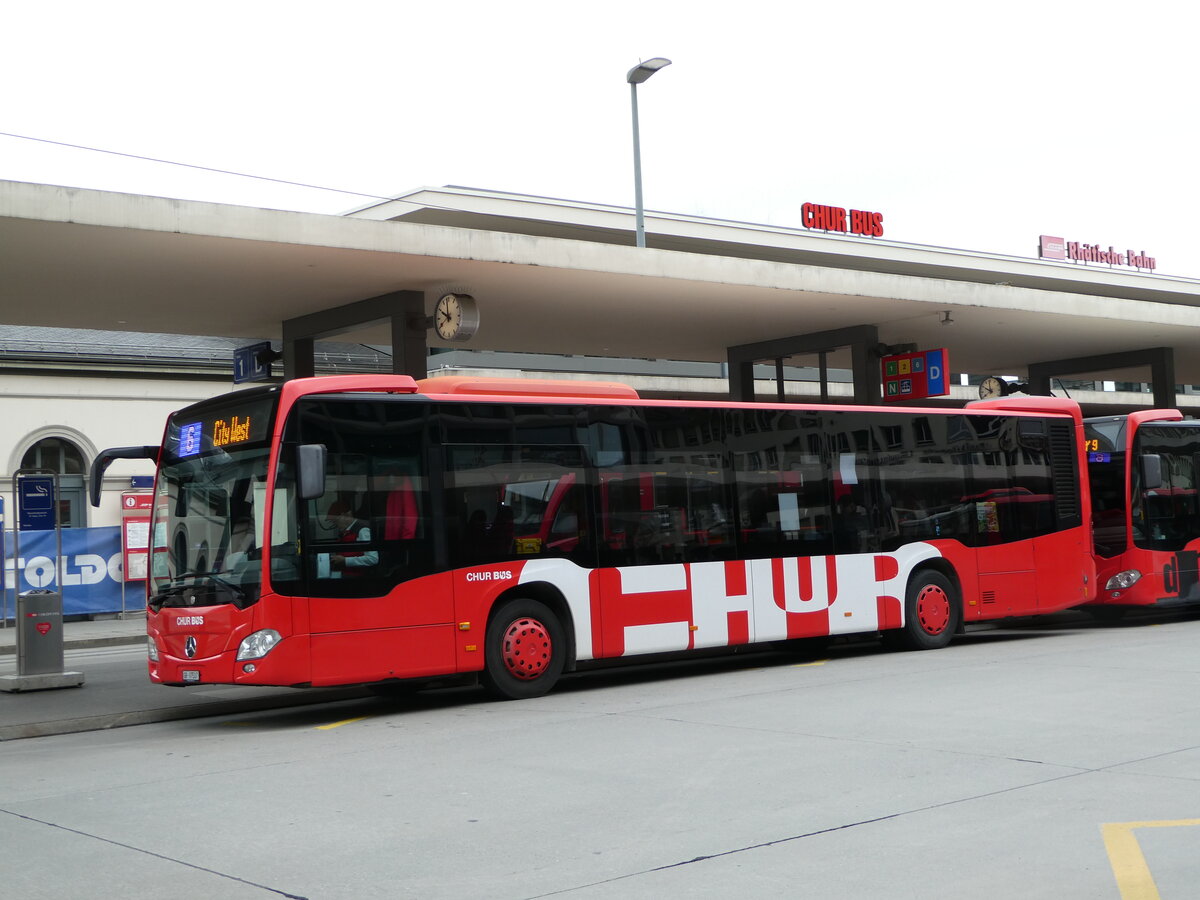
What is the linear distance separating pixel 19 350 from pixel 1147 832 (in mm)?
32632

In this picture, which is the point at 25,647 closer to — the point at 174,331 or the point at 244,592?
the point at 244,592

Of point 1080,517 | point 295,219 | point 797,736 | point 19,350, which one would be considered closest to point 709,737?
point 797,736

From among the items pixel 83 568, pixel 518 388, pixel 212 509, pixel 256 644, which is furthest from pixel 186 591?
pixel 83 568

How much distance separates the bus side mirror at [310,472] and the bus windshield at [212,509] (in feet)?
1.60

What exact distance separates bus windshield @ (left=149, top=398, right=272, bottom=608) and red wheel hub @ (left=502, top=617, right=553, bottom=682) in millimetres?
2520

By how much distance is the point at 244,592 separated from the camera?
37.0ft

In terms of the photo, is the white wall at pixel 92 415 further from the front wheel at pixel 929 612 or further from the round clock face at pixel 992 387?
the front wheel at pixel 929 612

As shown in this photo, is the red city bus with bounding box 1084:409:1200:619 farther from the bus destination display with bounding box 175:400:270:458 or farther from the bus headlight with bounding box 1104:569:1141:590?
the bus destination display with bounding box 175:400:270:458

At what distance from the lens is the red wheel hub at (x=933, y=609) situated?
16.2 meters

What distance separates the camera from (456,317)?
731 inches

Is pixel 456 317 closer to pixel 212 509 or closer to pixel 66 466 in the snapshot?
pixel 212 509

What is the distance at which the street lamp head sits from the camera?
2273 centimetres

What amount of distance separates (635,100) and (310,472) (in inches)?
603

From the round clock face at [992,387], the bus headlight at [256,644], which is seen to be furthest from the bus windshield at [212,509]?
the round clock face at [992,387]
